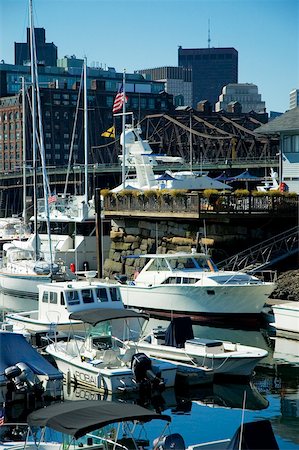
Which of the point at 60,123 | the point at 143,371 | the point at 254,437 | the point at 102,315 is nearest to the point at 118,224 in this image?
the point at 102,315

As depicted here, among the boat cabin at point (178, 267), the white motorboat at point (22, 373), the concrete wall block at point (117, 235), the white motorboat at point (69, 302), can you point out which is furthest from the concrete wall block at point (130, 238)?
the white motorboat at point (22, 373)

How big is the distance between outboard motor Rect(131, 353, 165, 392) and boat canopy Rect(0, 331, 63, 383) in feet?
6.66

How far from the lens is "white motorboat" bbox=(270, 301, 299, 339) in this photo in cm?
3347

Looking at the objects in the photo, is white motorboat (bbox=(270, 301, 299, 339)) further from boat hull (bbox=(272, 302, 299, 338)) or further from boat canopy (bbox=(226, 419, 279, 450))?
boat canopy (bbox=(226, 419, 279, 450))

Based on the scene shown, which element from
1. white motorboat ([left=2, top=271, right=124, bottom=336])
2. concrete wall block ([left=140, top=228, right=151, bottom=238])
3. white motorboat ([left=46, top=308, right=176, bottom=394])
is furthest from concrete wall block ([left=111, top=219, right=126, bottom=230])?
white motorboat ([left=46, top=308, right=176, bottom=394])

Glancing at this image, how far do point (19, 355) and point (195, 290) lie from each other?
12.9m

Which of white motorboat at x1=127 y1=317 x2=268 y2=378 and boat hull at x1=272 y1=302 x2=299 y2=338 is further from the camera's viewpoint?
boat hull at x1=272 y1=302 x2=299 y2=338

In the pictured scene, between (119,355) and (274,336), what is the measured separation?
9.21 metres

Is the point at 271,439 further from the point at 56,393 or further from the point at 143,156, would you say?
the point at 143,156

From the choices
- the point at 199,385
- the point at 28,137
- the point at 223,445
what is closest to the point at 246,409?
the point at 199,385

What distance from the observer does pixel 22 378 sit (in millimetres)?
24625

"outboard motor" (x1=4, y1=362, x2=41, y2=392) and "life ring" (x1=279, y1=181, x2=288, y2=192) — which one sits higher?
"life ring" (x1=279, y1=181, x2=288, y2=192)

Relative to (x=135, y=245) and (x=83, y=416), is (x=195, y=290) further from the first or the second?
(x=83, y=416)

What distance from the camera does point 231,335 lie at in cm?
3478
